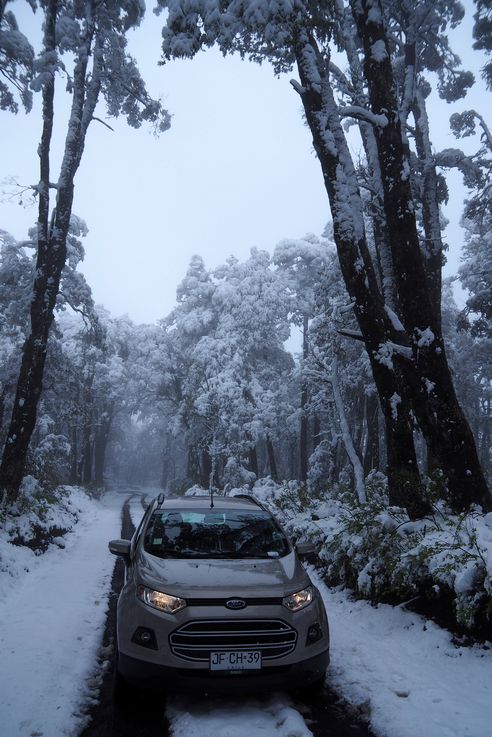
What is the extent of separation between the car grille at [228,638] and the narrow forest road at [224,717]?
1.57ft

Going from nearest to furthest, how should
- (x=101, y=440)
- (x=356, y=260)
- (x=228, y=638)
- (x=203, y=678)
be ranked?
(x=203, y=678) < (x=228, y=638) < (x=356, y=260) < (x=101, y=440)

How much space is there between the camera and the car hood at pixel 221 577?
4.18m

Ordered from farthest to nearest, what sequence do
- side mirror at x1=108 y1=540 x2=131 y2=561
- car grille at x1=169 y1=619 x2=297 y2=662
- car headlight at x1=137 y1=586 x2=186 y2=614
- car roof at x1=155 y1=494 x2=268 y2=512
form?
car roof at x1=155 y1=494 x2=268 y2=512 → side mirror at x1=108 y1=540 x2=131 y2=561 → car headlight at x1=137 y1=586 x2=186 y2=614 → car grille at x1=169 y1=619 x2=297 y2=662

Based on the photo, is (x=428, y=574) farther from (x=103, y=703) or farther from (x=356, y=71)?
(x=356, y=71)

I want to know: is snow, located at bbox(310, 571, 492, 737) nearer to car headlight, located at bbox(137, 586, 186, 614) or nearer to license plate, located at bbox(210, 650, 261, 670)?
license plate, located at bbox(210, 650, 261, 670)

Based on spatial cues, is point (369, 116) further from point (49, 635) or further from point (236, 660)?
point (49, 635)

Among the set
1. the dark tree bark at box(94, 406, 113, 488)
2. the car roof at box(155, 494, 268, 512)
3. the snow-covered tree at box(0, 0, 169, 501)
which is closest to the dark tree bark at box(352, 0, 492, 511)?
the car roof at box(155, 494, 268, 512)

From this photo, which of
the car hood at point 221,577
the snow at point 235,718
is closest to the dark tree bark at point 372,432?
the car hood at point 221,577

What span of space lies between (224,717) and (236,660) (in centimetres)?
50

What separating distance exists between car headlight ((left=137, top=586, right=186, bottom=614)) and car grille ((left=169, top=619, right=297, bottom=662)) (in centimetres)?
17

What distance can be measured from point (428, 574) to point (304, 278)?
26792mm

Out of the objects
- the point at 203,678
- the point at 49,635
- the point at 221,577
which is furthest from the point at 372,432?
the point at 203,678

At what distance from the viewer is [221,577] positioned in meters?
4.36

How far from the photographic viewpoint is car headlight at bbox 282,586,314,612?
4270 millimetres
